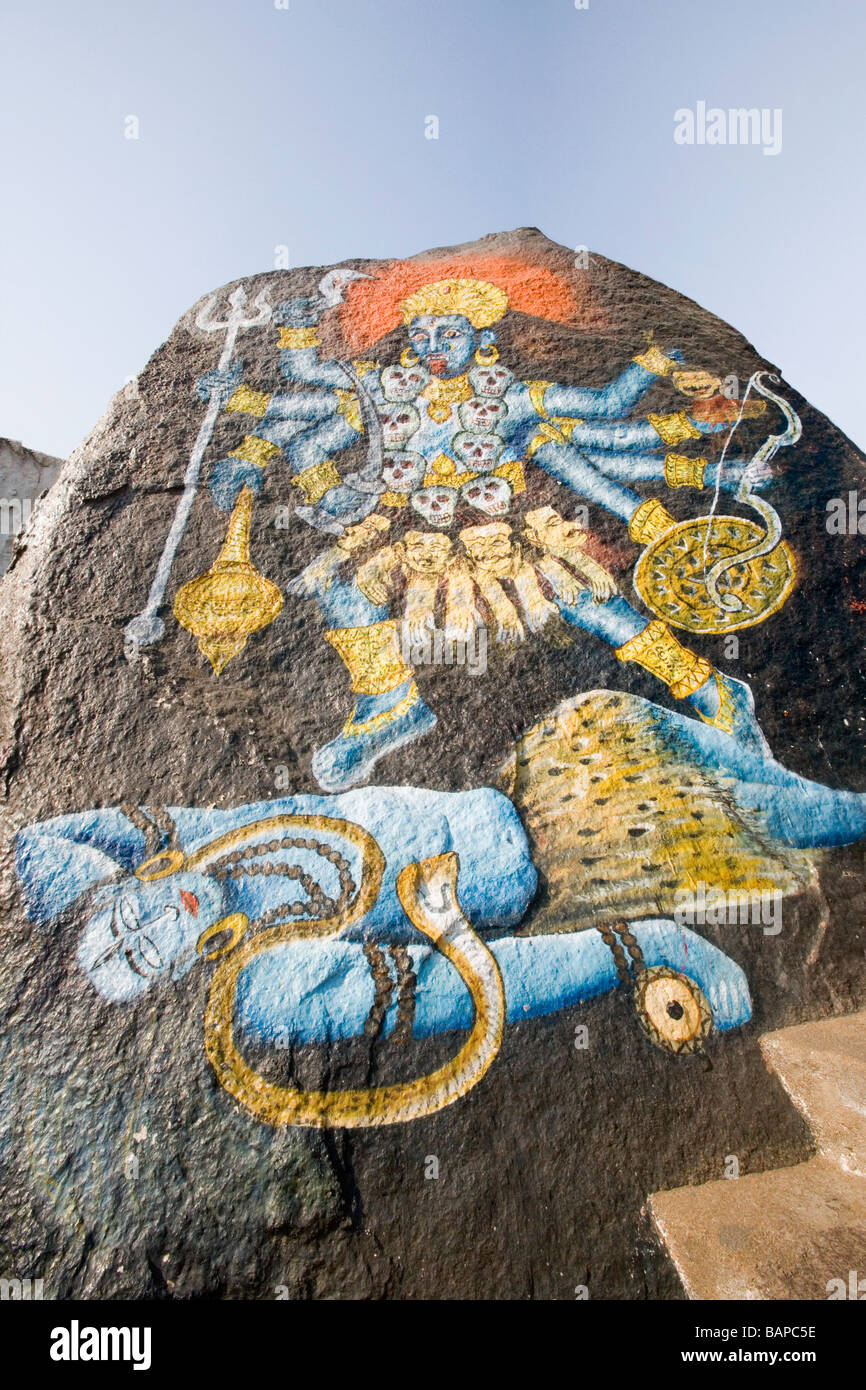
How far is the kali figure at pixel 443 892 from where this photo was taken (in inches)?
96.3

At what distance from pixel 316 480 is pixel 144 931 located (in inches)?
81.3

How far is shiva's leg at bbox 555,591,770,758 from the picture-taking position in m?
3.10

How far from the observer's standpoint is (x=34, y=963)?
2.55 m

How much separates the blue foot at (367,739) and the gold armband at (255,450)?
54.5 inches

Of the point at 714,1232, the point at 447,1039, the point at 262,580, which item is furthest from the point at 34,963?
the point at 714,1232

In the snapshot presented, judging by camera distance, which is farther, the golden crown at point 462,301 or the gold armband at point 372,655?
the golden crown at point 462,301

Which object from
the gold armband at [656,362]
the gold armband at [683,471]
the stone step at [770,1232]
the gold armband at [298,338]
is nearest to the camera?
the stone step at [770,1232]

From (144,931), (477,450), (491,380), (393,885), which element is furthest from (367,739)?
(491,380)

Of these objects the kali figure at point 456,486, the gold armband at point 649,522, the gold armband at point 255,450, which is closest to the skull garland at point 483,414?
the kali figure at point 456,486

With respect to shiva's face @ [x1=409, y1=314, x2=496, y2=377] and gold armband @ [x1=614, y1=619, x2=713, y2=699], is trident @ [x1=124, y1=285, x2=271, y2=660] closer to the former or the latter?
shiva's face @ [x1=409, y1=314, x2=496, y2=377]

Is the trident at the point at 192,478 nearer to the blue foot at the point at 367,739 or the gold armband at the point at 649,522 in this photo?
the blue foot at the point at 367,739

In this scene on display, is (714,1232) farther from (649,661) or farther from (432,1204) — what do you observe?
(649,661)

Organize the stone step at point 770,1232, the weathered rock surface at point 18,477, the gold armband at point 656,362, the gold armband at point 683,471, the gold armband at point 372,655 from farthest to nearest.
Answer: the weathered rock surface at point 18,477 → the gold armband at point 656,362 → the gold armband at point 683,471 → the gold armband at point 372,655 → the stone step at point 770,1232

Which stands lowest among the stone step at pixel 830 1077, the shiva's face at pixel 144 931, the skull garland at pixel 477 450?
the stone step at pixel 830 1077
